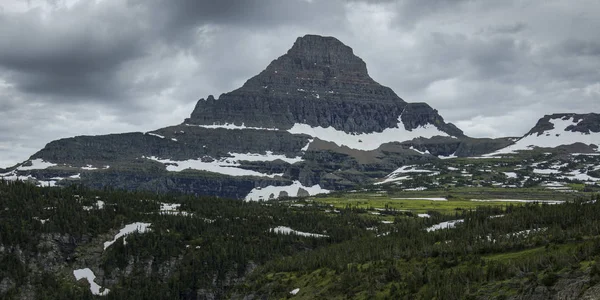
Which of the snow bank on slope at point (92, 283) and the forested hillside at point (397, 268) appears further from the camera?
the snow bank on slope at point (92, 283)

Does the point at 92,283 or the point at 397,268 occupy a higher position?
the point at 397,268

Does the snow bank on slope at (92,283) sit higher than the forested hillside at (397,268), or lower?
lower

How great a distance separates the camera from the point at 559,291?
234 ft

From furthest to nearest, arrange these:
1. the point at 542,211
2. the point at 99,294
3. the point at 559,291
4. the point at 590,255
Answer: the point at 99,294, the point at 542,211, the point at 590,255, the point at 559,291

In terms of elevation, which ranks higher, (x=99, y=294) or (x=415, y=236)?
(x=415, y=236)

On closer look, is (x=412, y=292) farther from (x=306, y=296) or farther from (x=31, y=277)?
(x=31, y=277)

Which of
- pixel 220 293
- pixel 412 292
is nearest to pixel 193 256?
pixel 220 293

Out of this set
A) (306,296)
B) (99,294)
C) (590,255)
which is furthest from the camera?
(99,294)

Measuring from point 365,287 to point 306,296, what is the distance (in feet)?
58.2

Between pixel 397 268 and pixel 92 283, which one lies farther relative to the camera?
pixel 92 283

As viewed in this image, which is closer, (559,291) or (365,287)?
(559,291)

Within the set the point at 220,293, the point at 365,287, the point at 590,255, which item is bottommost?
the point at 220,293

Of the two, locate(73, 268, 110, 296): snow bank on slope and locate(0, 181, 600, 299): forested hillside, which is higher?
locate(0, 181, 600, 299): forested hillside

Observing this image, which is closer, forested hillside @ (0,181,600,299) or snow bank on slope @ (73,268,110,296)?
forested hillside @ (0,181,600,299)
